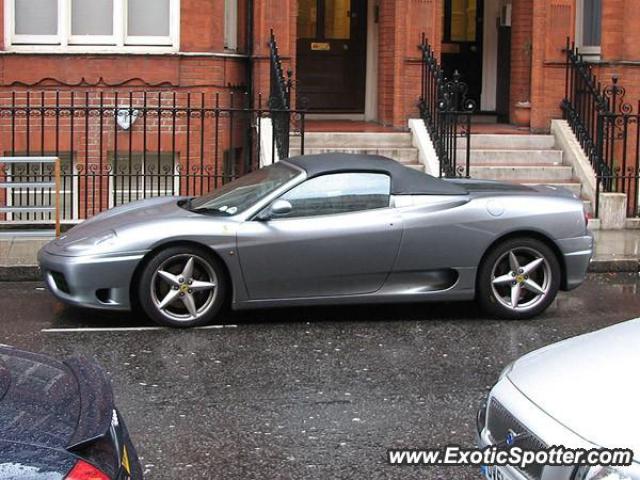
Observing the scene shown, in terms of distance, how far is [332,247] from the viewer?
342 inches

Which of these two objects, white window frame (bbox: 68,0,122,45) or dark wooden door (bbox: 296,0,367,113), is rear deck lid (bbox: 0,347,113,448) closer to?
white window frame (bbox: 68,0,122,45)

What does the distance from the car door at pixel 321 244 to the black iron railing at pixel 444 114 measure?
4.96 m

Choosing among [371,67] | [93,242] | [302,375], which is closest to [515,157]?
[371,67]

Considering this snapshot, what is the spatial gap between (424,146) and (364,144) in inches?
33.2

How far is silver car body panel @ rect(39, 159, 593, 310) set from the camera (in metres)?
8.55

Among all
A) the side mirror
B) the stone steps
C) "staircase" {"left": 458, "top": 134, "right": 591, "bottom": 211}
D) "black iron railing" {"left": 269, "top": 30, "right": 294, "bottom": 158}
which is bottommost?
the side mirror

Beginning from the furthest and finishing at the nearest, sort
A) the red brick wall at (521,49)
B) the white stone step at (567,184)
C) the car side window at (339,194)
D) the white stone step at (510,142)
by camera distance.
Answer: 1. the red brick wall at (521,49)
2. the white stone step at (510,142)
3. the white stone step at (567,184)
4. the car side window at (339,194)

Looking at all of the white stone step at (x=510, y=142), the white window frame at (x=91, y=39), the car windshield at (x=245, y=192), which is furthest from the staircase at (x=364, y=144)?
the car windshield at (x=245, y=192)

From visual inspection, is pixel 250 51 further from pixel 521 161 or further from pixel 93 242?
pixel 93 242

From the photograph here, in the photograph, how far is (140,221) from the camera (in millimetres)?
8758

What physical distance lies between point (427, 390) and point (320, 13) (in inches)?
459

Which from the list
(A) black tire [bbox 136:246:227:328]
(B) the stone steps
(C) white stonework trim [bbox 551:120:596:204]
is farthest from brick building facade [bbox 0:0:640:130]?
(A) black tire [bbox 136:246:227:328]

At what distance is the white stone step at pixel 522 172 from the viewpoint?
1459 centimetres

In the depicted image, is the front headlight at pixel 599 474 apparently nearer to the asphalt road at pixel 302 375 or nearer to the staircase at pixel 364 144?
the asphalt road at pixel 302 375
